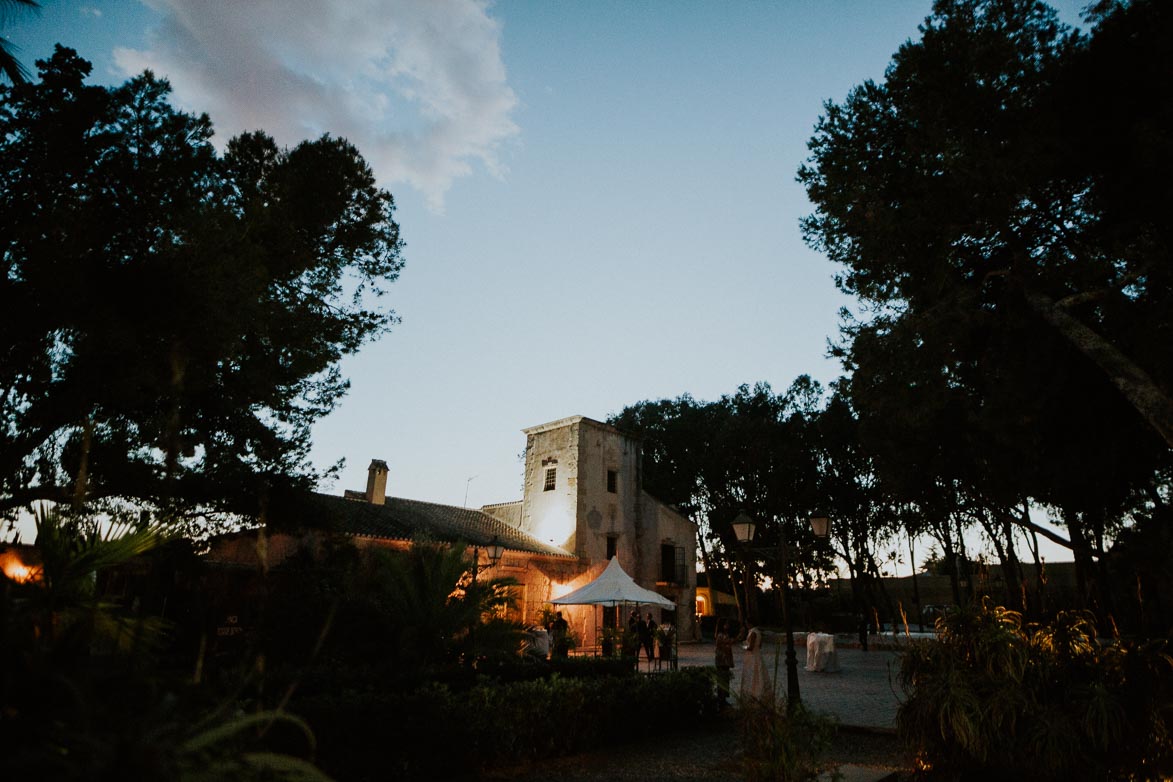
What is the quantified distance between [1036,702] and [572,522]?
23.1 meters

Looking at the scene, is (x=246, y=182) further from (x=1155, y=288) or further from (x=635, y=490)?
(x=635, y=490)

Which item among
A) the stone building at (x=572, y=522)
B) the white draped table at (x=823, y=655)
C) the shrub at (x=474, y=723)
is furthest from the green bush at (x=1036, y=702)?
the stone building at (x=572, y=522)

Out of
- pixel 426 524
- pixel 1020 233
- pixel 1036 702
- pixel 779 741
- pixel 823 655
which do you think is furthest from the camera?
pixel 426 524

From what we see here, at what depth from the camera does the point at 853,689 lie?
14.3 m

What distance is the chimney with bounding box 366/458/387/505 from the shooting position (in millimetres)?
25750

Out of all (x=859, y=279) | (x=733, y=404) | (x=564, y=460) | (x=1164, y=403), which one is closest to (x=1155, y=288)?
(x=1164, y=403)

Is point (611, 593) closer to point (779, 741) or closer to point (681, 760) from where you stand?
point (681, 760)

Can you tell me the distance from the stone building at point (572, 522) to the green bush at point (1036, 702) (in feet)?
58.9

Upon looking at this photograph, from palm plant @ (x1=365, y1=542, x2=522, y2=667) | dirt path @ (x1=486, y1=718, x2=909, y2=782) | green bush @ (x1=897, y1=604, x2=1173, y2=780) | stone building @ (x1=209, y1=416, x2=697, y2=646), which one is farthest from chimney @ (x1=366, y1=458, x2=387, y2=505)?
green bush @ (x1=897, y1=604, x2=1173, y2=780)

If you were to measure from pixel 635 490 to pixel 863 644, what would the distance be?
38.0 ft

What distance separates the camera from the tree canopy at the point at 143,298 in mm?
9672

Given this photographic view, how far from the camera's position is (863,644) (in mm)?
25594

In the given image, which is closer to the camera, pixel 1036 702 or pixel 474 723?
pixel 1036 702

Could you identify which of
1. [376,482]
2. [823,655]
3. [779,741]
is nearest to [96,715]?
[779,741]
